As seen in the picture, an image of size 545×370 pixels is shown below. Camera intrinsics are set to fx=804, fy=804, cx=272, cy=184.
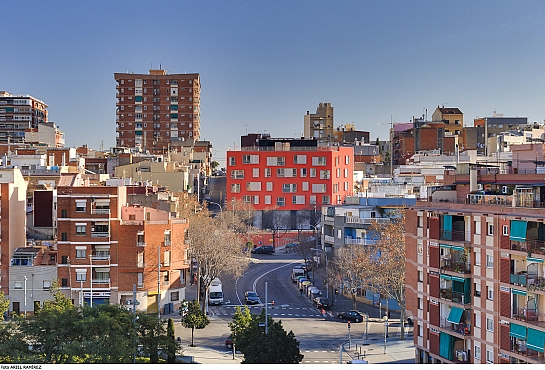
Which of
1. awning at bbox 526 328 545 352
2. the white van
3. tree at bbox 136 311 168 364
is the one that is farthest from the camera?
the white van

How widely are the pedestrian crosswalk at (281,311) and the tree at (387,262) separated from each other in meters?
1.38

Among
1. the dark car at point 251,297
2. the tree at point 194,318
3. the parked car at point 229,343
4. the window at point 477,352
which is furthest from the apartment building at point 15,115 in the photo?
the window at point 477,352

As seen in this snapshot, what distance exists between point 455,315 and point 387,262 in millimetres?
6019

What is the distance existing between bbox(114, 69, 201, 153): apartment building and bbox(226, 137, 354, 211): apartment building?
619 inches

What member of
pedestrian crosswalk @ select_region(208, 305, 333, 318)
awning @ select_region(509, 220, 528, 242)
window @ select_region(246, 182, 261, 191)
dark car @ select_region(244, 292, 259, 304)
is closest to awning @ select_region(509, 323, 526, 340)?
awning @ select_region(509, 220, 528, 242)

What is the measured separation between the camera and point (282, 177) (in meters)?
33.4

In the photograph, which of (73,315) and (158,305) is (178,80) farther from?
(73,315)

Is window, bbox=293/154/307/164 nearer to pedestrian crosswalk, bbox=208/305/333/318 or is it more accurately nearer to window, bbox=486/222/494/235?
pedestrian crosswalk, bbox=208/305/333/318

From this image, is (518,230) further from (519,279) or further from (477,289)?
(477,289)

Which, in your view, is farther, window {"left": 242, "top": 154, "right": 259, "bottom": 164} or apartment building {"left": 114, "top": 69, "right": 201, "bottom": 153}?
apartment building {"left": 114, "top": 69, "right": 201, "bottom": 153}

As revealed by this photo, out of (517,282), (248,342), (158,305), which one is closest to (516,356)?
(517,282)

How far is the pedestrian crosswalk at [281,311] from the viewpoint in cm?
1924

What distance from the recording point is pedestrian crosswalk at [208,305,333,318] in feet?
63.1

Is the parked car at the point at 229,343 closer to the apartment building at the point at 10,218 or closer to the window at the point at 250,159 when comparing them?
the apartment building at the point at 10,218
